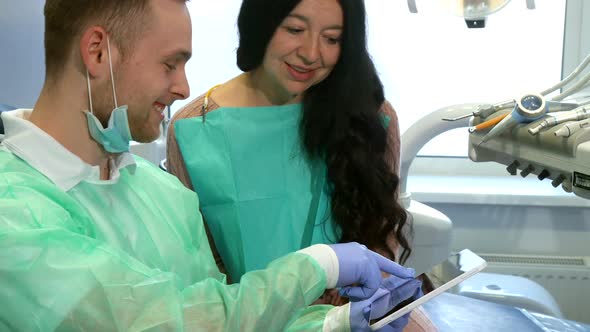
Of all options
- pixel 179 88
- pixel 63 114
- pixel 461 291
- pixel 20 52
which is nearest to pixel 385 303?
pixel 179 88

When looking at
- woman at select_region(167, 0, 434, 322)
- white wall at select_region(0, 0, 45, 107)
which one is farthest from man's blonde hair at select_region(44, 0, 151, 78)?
white wall at select_region(0, 0, 45, 107)

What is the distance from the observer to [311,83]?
1.66m

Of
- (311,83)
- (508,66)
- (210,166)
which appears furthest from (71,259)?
(508,66)

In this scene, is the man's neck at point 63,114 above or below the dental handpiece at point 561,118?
above

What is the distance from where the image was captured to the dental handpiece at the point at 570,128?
118cm

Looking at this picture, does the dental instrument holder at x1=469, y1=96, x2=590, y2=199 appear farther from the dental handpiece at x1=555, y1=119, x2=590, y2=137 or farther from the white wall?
the white wall

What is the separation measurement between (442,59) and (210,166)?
1483 mm

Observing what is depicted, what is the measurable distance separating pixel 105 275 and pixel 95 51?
37 centimetres

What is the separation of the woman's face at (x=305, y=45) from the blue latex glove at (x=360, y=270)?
0.55 metres

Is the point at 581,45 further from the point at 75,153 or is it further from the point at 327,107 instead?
the point at 75,153

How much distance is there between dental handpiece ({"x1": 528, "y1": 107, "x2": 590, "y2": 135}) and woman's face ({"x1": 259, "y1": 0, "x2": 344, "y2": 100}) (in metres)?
0.54

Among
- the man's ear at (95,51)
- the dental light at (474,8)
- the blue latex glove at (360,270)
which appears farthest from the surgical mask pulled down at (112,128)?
the dental light at (474,8)

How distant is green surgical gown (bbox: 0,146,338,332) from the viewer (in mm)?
850

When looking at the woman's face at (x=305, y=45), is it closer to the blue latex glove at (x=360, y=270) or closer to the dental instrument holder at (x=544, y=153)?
the dental instrument holder at (x=544, y=153)
